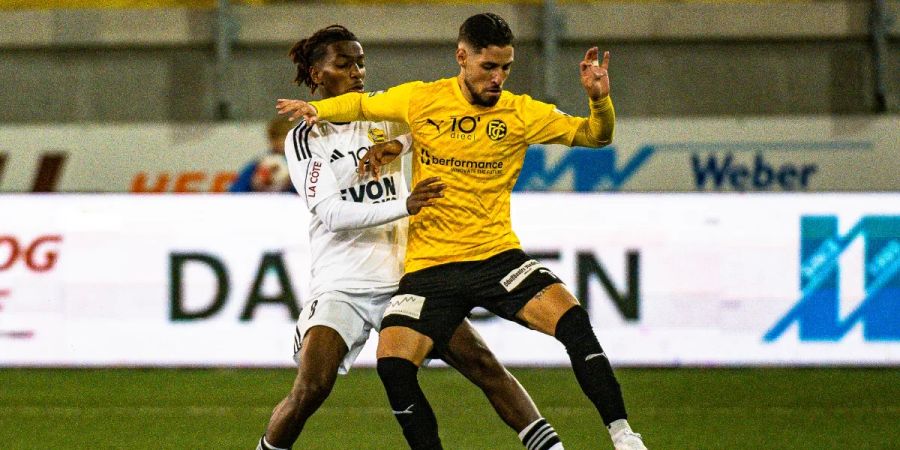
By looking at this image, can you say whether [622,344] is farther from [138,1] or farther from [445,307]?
[138,1]

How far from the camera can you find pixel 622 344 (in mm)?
8875

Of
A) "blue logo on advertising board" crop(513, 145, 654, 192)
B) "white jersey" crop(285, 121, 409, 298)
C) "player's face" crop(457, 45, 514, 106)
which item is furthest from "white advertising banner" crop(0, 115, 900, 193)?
"player's face" crop(457, 45, 514, 106)

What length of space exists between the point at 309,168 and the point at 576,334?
1066mm

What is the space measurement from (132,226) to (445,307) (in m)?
4.79

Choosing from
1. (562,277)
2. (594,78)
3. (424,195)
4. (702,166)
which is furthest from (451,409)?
(702,166)

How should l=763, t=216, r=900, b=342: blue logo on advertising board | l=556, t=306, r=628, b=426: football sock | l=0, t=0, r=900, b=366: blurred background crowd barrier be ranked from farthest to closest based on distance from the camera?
l=0, t=0, r=900, b=366: blurred background crowd barrier → l=763, t=216, r=900, b=342: blue logo on advertising board → l=556, t=306, r=628, b=426: football sock

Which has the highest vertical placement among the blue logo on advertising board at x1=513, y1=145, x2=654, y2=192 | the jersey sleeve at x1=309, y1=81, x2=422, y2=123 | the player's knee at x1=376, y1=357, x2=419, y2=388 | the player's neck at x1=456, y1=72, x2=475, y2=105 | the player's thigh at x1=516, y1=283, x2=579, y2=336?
the player's neck at x1=456, y1=72, x2=475, y2=105

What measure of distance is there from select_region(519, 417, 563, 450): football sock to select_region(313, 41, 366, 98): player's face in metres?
1.32

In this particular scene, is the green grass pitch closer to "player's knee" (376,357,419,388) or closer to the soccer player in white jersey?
the soccer player in white jersey

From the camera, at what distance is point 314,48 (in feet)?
16.5

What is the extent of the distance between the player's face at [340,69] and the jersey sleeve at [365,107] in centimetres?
15

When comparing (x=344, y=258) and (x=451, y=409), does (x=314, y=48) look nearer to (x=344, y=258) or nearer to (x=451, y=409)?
(x=344, y=258)

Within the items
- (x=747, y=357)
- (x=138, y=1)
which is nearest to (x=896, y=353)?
(x=747, y=357)

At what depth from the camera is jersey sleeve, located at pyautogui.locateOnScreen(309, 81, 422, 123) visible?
189 inches
